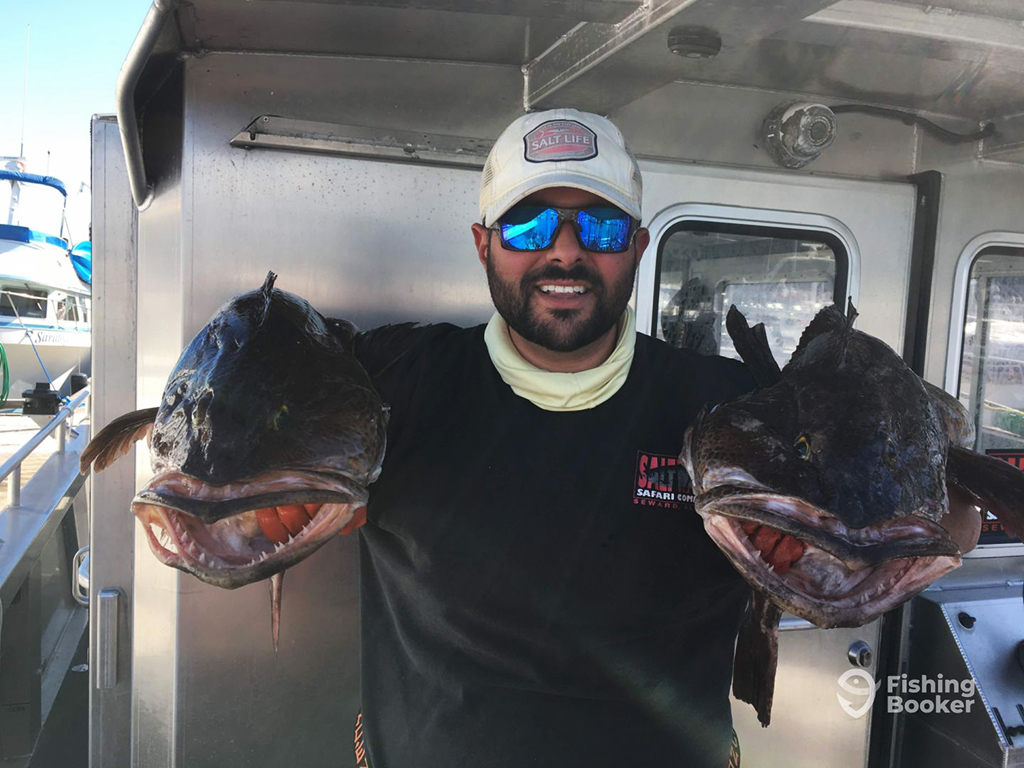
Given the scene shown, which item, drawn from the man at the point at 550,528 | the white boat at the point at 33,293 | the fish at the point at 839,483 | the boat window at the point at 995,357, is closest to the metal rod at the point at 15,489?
the man at the point at 550,528

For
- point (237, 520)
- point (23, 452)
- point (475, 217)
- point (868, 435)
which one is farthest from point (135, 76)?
point (23, 452)

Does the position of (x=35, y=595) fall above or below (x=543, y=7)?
below

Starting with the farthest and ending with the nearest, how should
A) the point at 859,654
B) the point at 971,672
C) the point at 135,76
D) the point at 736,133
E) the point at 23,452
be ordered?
the point at 23,452
the point at 859,654
the point at 971,672
the point at 736,133
the point at 135,76

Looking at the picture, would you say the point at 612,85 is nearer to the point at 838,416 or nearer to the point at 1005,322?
the point at 838,416

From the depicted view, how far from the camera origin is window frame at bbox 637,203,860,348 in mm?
2914

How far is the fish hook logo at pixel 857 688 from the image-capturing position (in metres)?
3.22

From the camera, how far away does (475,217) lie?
2717mm

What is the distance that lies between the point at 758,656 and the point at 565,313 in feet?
3.61

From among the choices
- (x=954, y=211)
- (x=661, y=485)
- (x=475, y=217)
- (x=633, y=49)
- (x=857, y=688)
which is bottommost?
(x=857, y=688)

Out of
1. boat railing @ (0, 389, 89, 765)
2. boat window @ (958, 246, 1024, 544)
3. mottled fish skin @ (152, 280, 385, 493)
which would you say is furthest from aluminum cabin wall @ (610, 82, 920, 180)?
boat railing @ (0, 389, 89, 765)

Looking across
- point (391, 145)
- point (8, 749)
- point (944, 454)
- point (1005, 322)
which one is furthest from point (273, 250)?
point (8, 749)

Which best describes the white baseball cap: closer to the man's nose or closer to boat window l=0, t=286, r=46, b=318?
the man's nose

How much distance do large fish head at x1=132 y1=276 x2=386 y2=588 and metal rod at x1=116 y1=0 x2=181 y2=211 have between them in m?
0.98

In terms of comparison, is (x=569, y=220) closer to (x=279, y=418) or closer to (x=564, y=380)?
(x=564, y=380)
